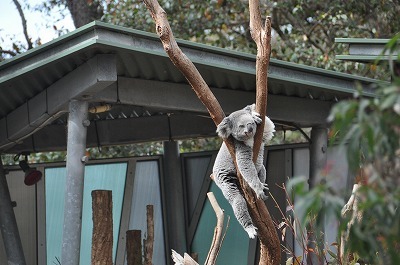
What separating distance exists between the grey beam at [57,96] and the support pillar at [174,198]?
204cm

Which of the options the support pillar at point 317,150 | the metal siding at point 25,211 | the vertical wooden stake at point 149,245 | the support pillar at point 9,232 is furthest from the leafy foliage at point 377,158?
the metal siding at point 25,211

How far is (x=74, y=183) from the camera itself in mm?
6668

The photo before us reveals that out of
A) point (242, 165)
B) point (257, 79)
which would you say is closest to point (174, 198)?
point (242, 165)

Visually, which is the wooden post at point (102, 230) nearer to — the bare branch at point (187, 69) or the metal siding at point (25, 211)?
the bare branch at point (187, 69)

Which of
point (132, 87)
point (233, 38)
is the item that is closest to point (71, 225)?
point (132, 87)

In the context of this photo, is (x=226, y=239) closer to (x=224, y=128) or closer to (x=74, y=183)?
(x=74, y=183)

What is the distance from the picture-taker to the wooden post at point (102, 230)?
6176 mm

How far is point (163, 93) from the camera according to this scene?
24.0 feet

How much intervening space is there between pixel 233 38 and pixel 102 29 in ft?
24.6

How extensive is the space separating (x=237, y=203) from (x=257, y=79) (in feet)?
2.83

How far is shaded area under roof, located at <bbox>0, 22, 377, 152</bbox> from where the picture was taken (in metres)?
6.48

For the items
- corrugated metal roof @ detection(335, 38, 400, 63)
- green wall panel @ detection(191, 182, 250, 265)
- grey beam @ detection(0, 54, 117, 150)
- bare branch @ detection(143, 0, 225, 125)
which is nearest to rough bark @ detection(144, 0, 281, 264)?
bare branch @ detection(143, 0, 225, 125)

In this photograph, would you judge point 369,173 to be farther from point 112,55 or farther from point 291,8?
point 291,8

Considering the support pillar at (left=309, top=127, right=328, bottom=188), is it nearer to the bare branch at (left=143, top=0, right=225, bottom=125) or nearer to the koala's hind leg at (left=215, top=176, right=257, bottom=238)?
the koala's hind leg at (left=215, top=176, right=257, bottom=238)
